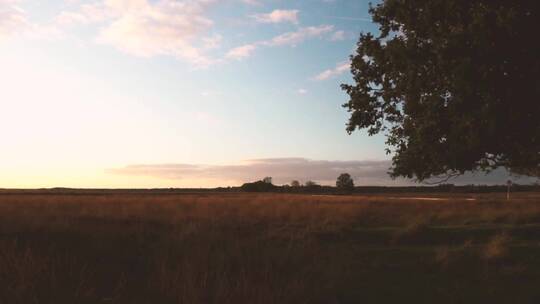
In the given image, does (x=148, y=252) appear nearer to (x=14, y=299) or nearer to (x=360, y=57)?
(x=14, y=299)

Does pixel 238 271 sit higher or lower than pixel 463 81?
lower

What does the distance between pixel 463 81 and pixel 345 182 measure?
156945 millimetres

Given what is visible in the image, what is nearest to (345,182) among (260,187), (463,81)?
(260,187)

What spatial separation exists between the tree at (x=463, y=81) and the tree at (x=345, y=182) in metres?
153

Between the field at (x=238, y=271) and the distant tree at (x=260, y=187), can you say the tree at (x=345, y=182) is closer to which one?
the distant tree at (x=260, y=187)

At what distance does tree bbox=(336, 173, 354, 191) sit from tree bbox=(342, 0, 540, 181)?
152674 millimetres

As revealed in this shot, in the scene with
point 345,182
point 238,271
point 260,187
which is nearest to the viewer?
point 238,271

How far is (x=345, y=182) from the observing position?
16888 cm

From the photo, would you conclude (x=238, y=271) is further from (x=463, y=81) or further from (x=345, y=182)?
(x=345, y=182)

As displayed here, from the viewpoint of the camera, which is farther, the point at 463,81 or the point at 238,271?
the point at 463,81

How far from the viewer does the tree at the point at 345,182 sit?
16838 centimetres

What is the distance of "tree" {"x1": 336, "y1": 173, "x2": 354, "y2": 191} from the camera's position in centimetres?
16838

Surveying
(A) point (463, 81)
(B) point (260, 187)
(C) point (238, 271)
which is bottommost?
(C) point (238, 271)

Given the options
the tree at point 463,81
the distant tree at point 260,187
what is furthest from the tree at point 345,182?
the tree at point 463,81
